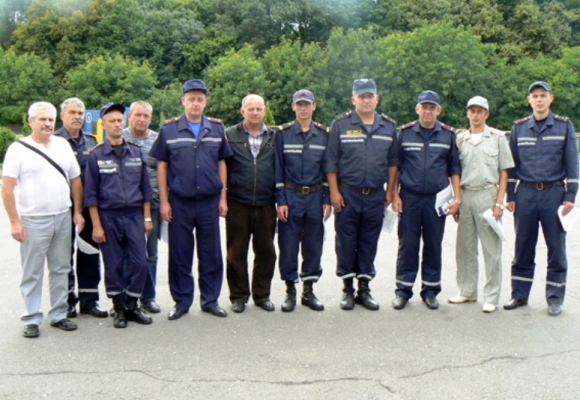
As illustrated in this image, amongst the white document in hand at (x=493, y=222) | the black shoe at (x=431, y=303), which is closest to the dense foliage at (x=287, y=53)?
the black shoe at (x=431, y=303)

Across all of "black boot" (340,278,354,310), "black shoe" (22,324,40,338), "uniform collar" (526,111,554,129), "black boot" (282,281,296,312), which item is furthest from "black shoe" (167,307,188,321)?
"uniform collar" (526,111,554,129)

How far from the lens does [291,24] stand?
161ft

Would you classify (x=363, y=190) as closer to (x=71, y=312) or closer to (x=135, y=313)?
(x=135, y=313)

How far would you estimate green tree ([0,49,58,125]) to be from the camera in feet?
122

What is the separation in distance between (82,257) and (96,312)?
0.53m

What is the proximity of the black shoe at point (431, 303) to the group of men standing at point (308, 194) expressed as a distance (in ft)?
0.05

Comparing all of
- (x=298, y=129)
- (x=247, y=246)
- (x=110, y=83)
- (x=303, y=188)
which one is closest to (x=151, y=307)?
(x=247, y=246)

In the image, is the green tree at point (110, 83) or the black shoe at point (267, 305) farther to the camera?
the green tree at point (110, 83)

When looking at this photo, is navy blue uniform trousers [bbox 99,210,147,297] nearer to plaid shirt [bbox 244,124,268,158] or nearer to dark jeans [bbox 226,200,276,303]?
dark jeans [bbox 226,200,276,303]

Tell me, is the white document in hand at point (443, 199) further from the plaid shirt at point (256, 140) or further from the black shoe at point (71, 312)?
the black shoe at point (71, 312)

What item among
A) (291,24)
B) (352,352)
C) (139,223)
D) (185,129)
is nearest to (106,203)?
(139,223)

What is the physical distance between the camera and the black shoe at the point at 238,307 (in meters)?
6.14

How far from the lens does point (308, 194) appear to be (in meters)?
6.21

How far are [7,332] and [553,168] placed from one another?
5176mm
